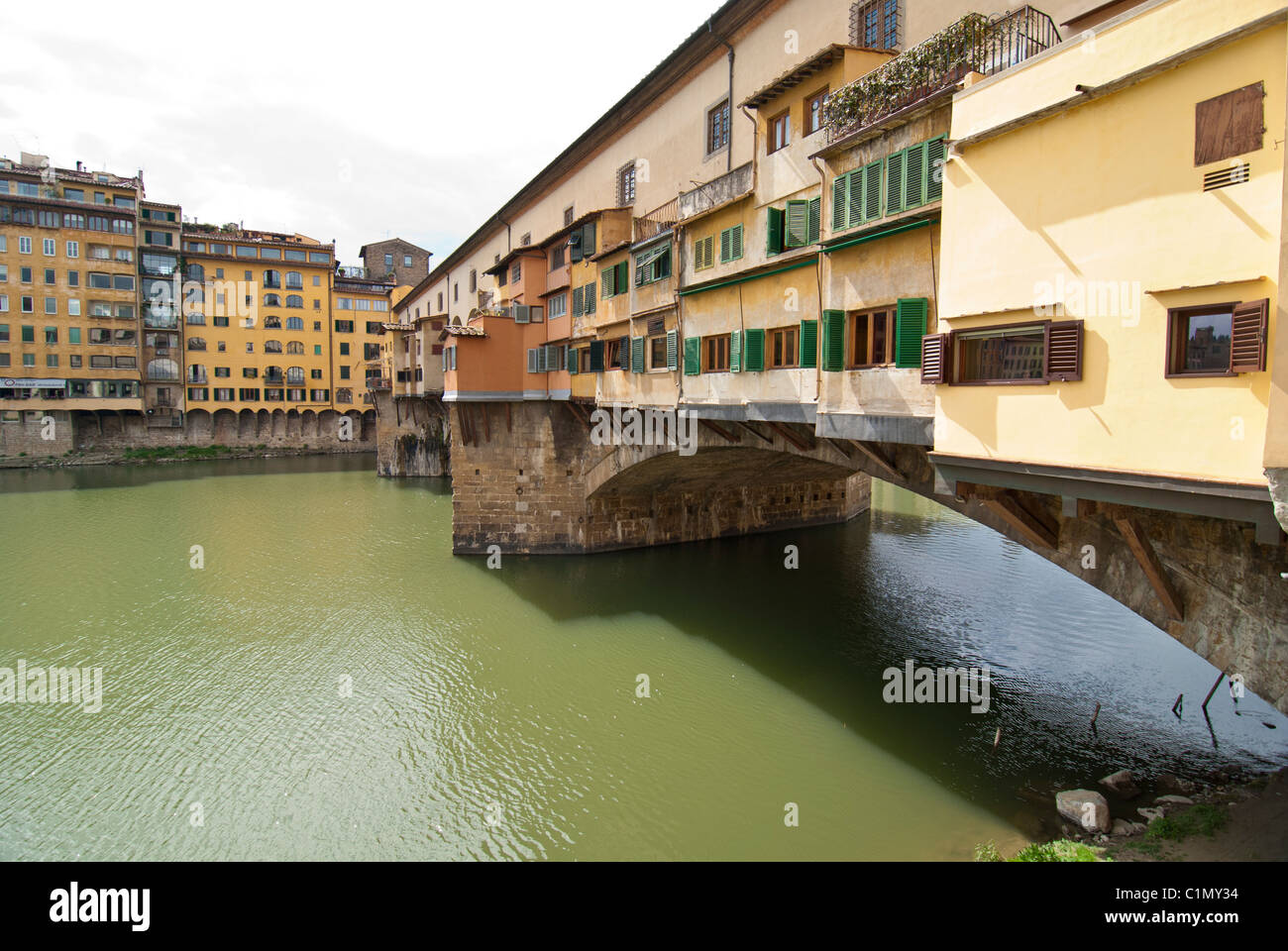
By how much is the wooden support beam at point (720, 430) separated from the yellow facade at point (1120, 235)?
835cm

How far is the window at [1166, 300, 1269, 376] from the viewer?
586 centimetres

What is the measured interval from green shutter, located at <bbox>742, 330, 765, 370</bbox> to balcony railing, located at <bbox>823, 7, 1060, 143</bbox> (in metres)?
4.32

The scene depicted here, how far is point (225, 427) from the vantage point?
61.1 meters

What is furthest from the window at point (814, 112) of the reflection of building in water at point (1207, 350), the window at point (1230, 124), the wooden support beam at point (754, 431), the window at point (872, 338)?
the reflection of building in water at point (1207, 350)

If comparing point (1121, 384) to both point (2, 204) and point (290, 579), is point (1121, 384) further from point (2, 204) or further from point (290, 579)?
point (2, 204)

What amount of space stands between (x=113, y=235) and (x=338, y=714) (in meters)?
57.3

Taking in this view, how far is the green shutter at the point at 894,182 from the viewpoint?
991 centimetres

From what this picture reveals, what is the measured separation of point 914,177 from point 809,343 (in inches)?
128

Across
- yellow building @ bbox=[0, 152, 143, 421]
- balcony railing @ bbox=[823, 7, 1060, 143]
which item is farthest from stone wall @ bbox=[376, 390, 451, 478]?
balcony railing @ bbox=[823, 7, 1060, 143]

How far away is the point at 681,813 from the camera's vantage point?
415 inches

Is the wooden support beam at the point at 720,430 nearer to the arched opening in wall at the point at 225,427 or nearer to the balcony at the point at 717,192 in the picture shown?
the balcony at the point at 717,192

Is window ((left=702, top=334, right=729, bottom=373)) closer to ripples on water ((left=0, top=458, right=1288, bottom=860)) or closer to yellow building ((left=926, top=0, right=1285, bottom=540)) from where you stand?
ripples on water ((left=0, top=458, right=1288, bottom=860))
